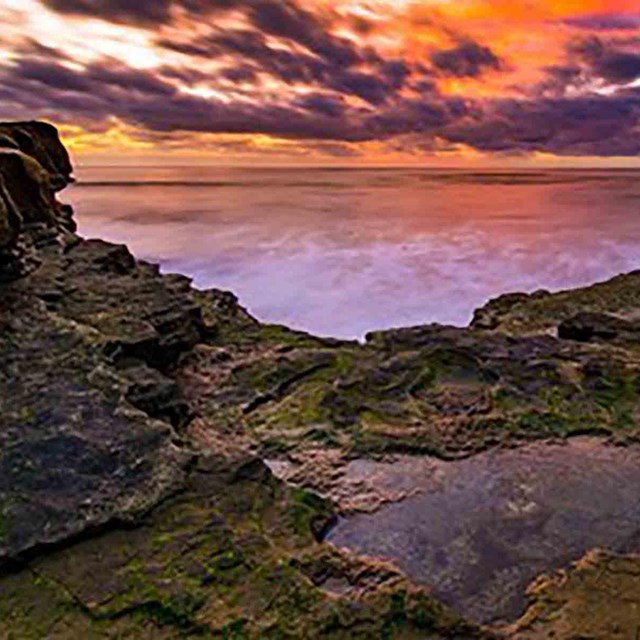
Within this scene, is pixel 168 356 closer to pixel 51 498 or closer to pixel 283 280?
pixel 51 498

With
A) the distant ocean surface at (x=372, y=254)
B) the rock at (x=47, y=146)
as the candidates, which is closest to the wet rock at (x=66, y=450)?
the distant ocean surface at (x=372, y=254)

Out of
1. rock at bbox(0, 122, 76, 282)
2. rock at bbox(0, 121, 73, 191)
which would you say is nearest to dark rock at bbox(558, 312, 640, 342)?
rock at bbox(0, 122, 76, 282)

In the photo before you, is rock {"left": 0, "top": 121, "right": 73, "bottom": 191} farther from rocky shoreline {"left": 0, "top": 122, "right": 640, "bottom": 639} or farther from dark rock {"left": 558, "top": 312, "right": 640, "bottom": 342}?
dark rock {"left": 558, "top": 312, "right": 640, "bottom": 342}

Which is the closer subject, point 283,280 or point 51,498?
point 51,498

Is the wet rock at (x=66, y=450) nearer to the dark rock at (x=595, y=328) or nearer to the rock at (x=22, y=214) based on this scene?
the rock at (x=22, y=214)

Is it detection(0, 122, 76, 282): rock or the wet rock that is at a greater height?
detection(0, 122, 76, 282): rock

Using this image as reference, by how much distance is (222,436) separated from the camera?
1025cm

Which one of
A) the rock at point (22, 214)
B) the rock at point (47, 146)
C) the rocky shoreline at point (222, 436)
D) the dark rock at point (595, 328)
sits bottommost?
the rocky shoreline at point (222, 436)

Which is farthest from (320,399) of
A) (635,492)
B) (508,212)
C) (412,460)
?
(508,212)

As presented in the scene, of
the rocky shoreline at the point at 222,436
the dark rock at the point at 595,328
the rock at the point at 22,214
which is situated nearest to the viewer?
the rocky shoreline at the point at 222,436

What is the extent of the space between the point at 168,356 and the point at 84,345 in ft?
8.23

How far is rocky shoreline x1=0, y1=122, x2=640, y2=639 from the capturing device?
6.05 metres

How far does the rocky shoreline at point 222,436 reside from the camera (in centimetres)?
605

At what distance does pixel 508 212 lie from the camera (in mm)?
74312
